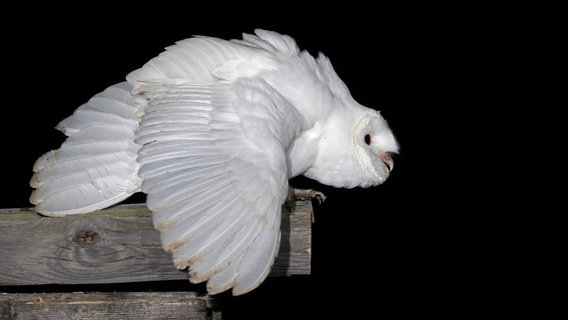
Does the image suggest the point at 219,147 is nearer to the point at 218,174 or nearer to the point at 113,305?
the point at 218,174

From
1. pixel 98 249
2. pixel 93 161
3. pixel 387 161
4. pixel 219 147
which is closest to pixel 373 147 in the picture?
pixel 387 161

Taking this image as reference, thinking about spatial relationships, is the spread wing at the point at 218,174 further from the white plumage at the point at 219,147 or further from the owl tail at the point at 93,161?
the owl tail at the point at 93,161

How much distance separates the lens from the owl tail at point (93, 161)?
7.18ft

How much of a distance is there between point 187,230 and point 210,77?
0.56 meters

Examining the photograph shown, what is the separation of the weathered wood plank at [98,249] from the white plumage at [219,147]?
124mm

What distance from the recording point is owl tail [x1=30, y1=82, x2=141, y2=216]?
2.19m

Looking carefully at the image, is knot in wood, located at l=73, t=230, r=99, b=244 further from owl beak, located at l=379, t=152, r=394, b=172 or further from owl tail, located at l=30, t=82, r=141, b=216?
owl beak, located at l=379, t=152, r=394, b=172

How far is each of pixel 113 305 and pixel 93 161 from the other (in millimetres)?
487

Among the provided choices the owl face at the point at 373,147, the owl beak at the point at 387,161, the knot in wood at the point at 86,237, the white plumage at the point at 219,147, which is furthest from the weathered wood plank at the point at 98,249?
the owl beak at the point at 387,161

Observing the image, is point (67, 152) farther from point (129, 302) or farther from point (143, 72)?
point (129, 302)

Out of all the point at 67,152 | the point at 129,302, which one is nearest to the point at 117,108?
the point at 67,152

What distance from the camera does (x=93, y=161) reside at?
7.54ft

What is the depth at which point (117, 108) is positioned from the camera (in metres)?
2.37

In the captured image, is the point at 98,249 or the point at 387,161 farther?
the point at 387,161
